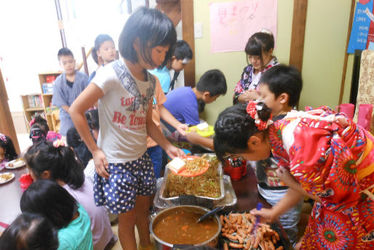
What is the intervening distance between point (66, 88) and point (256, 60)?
2058 mm

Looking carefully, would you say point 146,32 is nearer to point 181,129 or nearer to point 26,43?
point 181,129

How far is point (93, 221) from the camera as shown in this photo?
155 centimetres

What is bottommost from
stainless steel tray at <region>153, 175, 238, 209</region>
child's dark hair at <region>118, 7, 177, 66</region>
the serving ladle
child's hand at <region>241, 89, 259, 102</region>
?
stainless steel tray at <region>153, 175, 238, 209</region>

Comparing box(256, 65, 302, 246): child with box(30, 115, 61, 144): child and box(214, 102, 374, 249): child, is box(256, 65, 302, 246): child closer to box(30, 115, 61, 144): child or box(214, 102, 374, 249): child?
box(214, 102, 374, 249): child

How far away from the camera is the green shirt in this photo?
Answer: 114 centimetres

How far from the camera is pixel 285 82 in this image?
155 cm

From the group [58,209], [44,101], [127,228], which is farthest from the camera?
[44,101]

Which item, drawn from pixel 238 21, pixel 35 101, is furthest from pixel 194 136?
pixel 35 101

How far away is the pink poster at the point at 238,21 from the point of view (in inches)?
99.7

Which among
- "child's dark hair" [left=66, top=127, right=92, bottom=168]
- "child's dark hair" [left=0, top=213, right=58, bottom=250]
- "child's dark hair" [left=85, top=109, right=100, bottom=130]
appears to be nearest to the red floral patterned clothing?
"child's dark hair" [left=0, top=213, right=58, bottom=250]

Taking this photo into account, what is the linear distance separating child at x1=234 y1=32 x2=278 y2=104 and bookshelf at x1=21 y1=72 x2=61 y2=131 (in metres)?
3.93

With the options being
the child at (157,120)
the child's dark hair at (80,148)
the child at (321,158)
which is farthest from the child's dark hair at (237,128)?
the child's dark hair at (80,148)

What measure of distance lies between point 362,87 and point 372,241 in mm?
1561

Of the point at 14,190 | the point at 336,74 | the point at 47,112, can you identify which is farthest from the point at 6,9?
the point at 336,74
